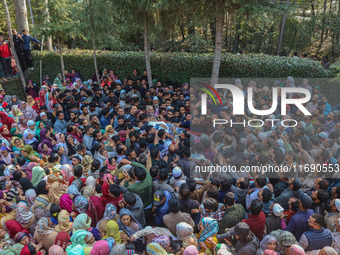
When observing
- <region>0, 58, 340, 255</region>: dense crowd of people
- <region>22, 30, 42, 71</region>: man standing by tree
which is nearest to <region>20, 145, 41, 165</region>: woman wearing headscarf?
<region>0, 58, 340, 255</region>: dense crowd of people

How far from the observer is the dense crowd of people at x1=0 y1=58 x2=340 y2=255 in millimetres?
3914

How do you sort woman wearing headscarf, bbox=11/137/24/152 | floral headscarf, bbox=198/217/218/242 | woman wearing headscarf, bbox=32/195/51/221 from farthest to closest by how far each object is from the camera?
woman wearing headscarf, bbox=11/137/24/152, woman wearing headscarf, bbox=32/195/51/221, floral headscarf, bbox=198/217/218/242

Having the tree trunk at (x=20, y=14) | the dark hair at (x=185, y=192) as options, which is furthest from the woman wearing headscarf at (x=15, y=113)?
the tree trunk at (x=20, y=14)

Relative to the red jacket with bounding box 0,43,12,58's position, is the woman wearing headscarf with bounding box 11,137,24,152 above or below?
below

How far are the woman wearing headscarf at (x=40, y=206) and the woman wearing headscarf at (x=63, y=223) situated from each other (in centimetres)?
49

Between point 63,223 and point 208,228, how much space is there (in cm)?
208

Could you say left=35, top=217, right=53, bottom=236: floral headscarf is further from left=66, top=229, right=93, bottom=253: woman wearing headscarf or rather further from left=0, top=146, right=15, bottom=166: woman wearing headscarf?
left=0, top=146, right=15, bottom=166: woman wearing headscarf

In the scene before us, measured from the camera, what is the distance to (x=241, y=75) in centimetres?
1117

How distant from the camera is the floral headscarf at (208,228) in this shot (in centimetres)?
398

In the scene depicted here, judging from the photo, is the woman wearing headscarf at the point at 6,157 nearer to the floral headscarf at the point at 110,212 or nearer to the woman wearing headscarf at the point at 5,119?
the woman wearing headscarf at the point at 5,119

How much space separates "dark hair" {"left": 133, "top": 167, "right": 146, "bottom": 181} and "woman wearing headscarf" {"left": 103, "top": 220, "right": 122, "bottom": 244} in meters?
0.96

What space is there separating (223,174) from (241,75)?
644 cm

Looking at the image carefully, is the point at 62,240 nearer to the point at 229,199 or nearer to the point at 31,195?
the point at 31,195

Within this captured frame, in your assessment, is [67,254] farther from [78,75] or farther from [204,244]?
[78,75]
